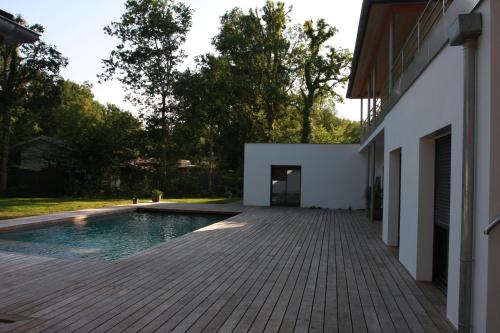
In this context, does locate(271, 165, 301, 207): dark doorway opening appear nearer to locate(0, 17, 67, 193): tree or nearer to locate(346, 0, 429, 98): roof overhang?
Result: locate(346, 0, 429, 98): roof overhang

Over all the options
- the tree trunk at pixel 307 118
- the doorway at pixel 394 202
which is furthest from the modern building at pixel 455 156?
the tree trunk at pixel 307 118

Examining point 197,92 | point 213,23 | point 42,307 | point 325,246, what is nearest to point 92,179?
point 197,92

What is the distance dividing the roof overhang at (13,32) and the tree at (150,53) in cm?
2041

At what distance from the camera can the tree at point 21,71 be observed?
20.2 m

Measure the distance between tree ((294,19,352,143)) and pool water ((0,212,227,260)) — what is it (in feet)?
46.1

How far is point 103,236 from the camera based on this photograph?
33.1ft

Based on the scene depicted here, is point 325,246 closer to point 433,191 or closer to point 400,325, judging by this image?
point 433,191

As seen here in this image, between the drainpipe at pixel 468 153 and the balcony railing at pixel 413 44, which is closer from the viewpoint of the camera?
the drainpipe at pixel 468 153

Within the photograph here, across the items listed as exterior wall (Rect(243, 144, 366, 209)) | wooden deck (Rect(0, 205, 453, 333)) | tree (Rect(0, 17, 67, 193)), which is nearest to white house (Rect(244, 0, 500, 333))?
wooden deck (Rect(0, 205, 453, 333))

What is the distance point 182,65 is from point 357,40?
17018 mm

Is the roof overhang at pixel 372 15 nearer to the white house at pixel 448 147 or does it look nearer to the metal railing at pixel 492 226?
the white house at pixel 448 147

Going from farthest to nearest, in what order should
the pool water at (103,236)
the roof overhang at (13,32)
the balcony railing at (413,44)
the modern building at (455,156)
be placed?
1. the pool water at (103,236)
2. the balcony railing at (413,44)
3. the modern building at (455,156)
4. the roof overhang at (13,32)

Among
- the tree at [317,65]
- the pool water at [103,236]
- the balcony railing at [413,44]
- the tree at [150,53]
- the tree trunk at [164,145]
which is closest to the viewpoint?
the balcony railing at [413,44]

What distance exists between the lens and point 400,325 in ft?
10.8
